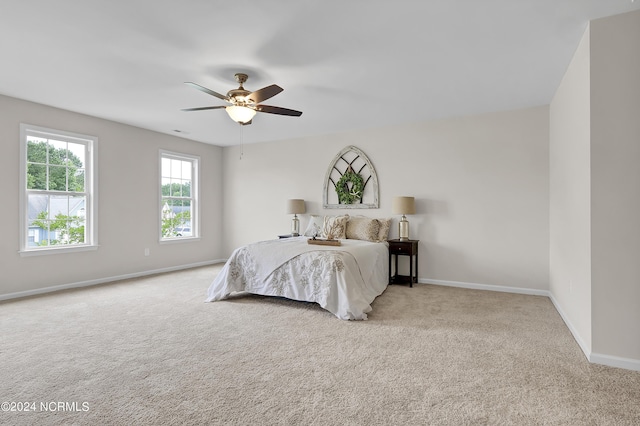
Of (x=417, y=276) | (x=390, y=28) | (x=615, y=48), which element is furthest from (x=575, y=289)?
(x=390, y=28)

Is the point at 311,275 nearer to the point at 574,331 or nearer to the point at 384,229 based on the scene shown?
the point at 384,229

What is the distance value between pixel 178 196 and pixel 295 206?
2.38 metres

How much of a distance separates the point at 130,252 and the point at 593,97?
6.33 meters

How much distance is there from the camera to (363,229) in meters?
5.37

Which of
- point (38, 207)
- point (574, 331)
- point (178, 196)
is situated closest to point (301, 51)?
point (574, 331)

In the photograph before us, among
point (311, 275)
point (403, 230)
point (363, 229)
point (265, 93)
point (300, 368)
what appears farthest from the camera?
point (363, 229)

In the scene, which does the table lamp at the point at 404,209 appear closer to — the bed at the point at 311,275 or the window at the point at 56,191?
the bed at the point at 311,275

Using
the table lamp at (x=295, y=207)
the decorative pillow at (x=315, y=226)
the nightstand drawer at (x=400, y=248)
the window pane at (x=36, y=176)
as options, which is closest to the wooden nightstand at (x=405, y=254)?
the nightstand drawer at (x=400, y=248)

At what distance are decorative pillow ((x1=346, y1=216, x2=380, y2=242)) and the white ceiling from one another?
1745 millimetres

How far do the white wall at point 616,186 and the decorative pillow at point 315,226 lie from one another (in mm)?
3916

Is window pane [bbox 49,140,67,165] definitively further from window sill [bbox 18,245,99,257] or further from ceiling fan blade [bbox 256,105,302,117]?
ceiling fan blade [bbox 256,105,302,117]

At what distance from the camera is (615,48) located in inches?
97.4

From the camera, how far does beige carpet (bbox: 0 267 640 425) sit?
1872 millimetres

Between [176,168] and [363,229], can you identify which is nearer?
[363,229]
